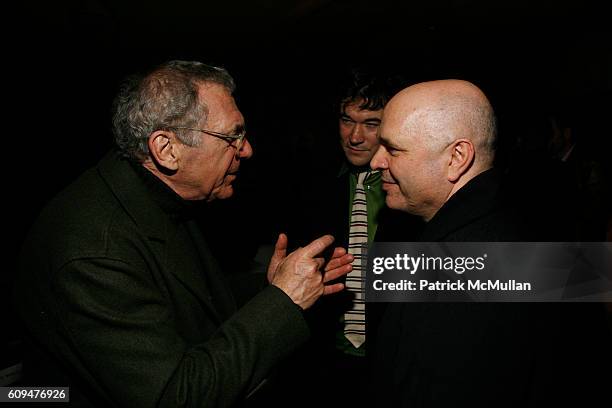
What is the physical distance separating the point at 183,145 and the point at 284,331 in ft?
2.20

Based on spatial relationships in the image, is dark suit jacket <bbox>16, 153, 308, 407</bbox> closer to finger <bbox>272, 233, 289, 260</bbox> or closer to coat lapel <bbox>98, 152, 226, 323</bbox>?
coat lapel <bbox>98, 152, 226, 323</bbox>

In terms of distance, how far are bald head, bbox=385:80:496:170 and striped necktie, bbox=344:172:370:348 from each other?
67cm

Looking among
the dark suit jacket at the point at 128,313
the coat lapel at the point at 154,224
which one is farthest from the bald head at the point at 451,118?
the coat lapel at the point at 154,224

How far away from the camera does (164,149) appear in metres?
1.32

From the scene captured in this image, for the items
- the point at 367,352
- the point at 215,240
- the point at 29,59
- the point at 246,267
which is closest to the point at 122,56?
the point at 29,59

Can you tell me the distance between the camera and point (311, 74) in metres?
7.53

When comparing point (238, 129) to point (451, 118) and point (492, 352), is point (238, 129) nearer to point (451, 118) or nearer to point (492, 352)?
point (451, 118)

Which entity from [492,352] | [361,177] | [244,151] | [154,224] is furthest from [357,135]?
[492,352]

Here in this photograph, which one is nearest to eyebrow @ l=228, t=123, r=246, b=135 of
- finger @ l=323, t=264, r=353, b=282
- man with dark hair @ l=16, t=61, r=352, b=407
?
man with dark hair @ l=16, t=61, r=352, b=407

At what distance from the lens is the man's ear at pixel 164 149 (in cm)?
130

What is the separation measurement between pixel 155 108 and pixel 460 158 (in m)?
0.96

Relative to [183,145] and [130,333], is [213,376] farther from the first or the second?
[183,145]

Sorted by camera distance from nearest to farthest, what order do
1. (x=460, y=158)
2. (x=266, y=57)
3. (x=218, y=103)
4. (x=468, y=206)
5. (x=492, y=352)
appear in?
(x=492, y=352) < (x=468, y=206) < (x=460, y=158) < (x=218, y=103) < (x=266, y=57)

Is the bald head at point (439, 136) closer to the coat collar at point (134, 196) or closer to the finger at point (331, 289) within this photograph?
the finger at point (331, 289)
